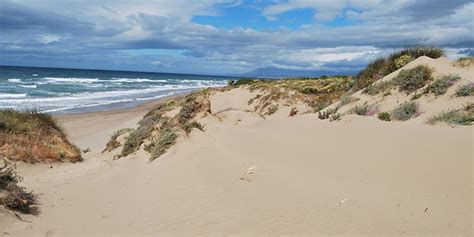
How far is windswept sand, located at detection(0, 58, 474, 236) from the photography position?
17.6 feet

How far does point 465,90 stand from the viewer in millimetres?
10281

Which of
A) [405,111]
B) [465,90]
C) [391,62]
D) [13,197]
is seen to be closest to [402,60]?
[391,62]

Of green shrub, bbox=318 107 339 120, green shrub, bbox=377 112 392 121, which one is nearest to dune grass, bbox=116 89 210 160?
green shrub, bbox=318 107 339 120

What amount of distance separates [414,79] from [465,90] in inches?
79.9

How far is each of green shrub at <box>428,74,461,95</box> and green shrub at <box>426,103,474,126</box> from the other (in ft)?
5.34

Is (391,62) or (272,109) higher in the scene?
(391,62)

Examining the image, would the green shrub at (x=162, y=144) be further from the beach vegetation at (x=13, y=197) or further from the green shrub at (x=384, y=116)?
the green shrub at (x=384, y=116)

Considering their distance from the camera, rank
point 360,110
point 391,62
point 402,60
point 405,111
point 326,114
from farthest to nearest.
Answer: point 391,62 → point 402,60 → point 326,114 → point 360,110 → point 405,111

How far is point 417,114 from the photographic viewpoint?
401 inches

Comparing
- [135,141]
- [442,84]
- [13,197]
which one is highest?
[442,84]

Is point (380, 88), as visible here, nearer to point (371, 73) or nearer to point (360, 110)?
point (360, 110)

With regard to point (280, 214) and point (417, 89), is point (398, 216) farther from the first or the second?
point (417, 89)

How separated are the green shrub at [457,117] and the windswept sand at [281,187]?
38 cm

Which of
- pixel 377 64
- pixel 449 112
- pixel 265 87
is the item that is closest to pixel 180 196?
pixel 449 112
